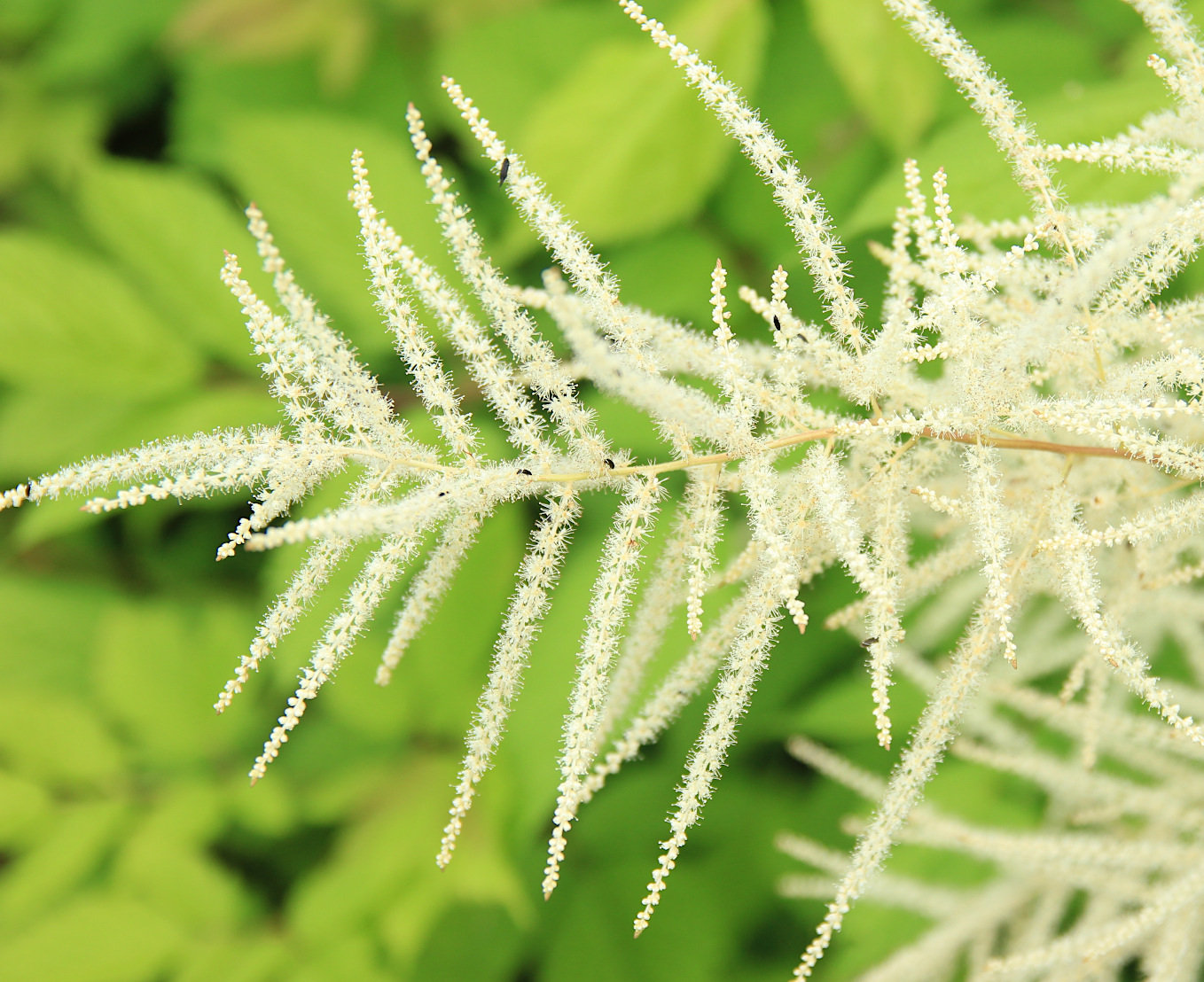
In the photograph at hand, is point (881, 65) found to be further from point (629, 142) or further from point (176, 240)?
point (176, 240)

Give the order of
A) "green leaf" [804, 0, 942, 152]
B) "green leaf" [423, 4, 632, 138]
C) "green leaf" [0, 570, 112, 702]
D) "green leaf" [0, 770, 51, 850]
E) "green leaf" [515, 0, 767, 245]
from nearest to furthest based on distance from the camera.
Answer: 1. "green leaf" [804, 0, 942, 152]
2. "green leaf" [515, 0, 767, 245]
3. "green leaf" [0, 770, 51, 850]
4. "green leaf" [423, 4, 632, 138]
5. "green leaf" [0, 570, 112, 702]

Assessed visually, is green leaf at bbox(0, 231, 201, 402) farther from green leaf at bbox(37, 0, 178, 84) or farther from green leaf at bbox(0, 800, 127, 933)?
green leaf at bbox(0, 800, 127, 933)

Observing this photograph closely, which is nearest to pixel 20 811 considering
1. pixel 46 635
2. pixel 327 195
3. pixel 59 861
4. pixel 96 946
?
pixel 59 861

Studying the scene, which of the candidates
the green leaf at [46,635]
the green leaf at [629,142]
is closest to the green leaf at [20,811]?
the green leaf at [46,635]

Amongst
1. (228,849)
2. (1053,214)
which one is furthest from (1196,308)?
(228,849)

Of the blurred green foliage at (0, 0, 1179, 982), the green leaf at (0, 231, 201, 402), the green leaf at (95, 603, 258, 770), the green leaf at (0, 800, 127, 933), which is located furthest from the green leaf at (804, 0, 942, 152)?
the green leaf at (0, 800, 127, 933)

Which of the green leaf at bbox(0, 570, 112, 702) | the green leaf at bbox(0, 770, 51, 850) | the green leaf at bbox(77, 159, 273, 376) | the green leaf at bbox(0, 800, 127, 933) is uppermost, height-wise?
the green leaf at bbox(77, 159, 273, 376)

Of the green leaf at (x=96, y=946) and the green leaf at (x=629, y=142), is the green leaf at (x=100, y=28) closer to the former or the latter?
the green leaf at (x=629, y=142)
